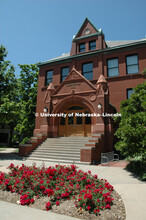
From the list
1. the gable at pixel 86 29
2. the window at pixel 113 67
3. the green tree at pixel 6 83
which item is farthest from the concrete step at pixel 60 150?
the gable at pixel 86 29

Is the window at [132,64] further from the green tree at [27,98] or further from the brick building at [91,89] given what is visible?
the green tree at [27,98]

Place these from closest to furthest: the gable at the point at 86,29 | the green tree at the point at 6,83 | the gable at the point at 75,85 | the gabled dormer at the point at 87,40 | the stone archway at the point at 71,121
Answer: the green tree at the point at 6,83, the gable at the point at 75,85, the stone archway at the point at 71,121, the gabled dormer at the point at 87,40, the gable at the point at 86,29

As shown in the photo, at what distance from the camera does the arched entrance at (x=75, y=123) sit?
15.3 m

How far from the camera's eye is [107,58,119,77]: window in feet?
56.7

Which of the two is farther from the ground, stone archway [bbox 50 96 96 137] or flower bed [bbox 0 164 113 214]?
stone archway [bbox 50 96 96 137]

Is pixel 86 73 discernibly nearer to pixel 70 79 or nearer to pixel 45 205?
pixel 70 79

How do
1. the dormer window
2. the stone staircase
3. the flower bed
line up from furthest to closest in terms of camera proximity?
the dormer window
the stone staircase
the flower bed

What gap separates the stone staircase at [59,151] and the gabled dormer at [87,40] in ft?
39.3

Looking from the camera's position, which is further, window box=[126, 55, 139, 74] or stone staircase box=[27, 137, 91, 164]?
window box=[126, 55, 139, 74]

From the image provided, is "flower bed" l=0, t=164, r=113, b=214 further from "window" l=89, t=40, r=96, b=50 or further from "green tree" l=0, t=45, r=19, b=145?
"window" l=89, t=40, r=96, b=50

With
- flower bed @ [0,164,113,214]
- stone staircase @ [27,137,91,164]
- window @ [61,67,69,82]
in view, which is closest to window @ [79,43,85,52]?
window @ [61,67,69,82]

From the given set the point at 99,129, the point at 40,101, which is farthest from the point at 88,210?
the point at 40,101

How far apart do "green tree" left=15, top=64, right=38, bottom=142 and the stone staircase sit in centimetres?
882

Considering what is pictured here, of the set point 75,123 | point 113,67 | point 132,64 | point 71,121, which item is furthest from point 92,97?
point 132,64
